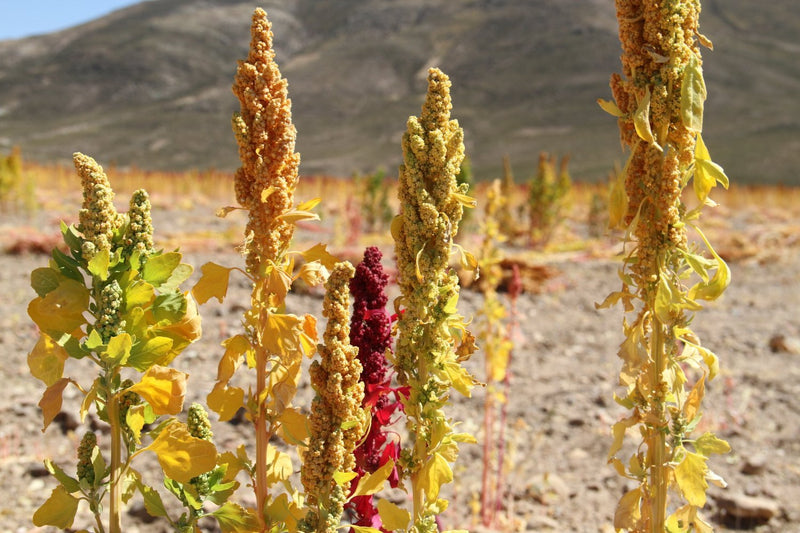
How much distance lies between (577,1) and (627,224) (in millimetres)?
104546

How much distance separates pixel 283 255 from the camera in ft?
4.06

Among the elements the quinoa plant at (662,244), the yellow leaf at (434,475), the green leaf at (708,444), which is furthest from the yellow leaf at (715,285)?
the yellow leaf at (434,475)

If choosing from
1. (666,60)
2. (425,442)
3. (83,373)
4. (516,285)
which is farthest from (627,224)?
(83,373)

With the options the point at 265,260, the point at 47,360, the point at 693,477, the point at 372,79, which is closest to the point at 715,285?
the point at 693,477

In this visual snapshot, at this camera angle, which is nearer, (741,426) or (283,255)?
(283,255)

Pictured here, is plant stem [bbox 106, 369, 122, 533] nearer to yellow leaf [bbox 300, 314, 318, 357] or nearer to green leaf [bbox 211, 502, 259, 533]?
green leaf [bbox 211, 502, 259, 533]

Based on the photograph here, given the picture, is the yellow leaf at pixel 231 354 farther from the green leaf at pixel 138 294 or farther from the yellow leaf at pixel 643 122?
the yellow leaf at pixel 643 122

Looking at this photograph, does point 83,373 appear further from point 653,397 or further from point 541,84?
point 541,84

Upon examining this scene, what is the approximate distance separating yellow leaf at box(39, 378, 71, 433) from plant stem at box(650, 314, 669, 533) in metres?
1.05

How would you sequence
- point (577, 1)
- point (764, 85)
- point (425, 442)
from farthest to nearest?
point (577, 1) → point (764, 85) → point (425, 442)

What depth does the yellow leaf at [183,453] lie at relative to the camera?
41.3 inches

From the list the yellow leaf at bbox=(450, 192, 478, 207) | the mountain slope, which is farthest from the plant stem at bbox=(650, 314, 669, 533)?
the mountain slope

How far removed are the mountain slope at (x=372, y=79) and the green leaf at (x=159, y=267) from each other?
1997 inches

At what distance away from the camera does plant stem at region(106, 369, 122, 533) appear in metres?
1.08
